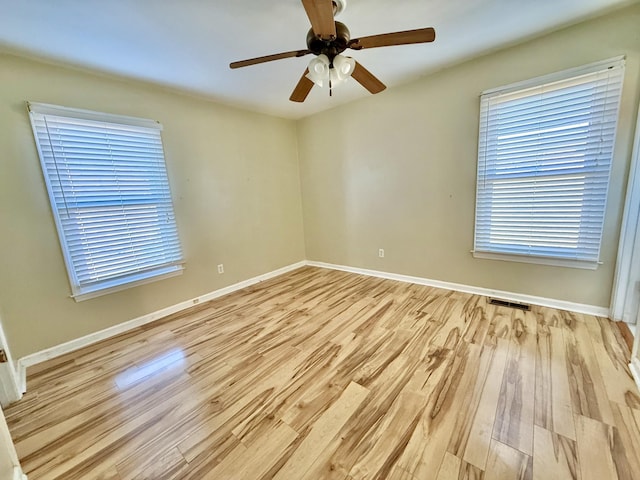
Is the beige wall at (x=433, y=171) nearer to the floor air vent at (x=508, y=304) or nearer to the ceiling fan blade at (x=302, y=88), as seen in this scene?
the floor air vent at (x=508, y=304)

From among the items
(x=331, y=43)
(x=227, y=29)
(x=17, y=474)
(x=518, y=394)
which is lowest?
(x=518, y=394)

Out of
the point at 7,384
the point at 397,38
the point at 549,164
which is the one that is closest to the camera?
the point at 397,38

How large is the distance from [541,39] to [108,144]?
13.0 feet

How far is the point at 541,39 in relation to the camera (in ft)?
7.12

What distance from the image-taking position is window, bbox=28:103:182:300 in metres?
2.12

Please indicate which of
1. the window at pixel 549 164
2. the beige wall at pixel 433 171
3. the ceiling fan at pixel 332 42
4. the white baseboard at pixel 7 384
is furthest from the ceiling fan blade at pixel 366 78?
the white baseboard at pixel 7 384

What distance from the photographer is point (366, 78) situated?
6.19 ft

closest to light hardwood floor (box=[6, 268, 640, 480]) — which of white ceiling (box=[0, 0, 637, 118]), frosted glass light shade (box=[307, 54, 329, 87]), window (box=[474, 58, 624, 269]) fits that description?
window (box=[474, 58, 624, 269])

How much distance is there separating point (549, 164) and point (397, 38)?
189 centimetres

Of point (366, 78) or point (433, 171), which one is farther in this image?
point (433, 171)

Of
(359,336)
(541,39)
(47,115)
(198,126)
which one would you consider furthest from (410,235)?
(47,115)

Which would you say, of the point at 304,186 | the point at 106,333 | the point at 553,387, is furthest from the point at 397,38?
the point at 106,333

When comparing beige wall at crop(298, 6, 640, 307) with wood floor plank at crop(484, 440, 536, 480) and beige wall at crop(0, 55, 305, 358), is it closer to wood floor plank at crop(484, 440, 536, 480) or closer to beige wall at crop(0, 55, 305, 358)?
beige wall at crop(0, 55, 305, 358)

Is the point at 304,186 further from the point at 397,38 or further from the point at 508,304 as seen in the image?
the point at 508,304
